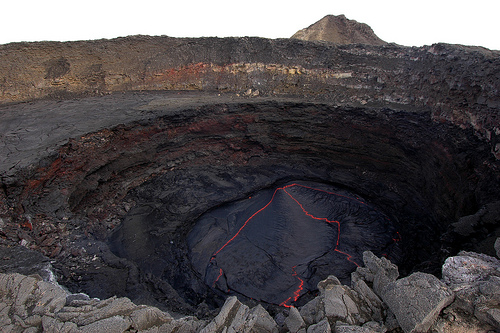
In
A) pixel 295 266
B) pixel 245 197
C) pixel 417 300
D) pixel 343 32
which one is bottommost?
pixel 295 266

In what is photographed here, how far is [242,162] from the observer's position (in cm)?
930

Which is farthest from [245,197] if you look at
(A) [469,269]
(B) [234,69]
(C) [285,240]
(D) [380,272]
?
(A) [469,269]

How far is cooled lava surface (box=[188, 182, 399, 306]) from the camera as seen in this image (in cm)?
581

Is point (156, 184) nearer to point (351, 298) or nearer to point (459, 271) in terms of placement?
point (351, 298)

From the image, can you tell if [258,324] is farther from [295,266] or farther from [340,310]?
[295,266]

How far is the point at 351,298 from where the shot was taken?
3.16 m

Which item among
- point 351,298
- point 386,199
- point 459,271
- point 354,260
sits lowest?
point 354,260

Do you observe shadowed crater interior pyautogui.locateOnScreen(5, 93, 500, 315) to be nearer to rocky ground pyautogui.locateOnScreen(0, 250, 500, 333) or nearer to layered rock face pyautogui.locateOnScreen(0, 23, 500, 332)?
layered rock face pyautogui.locateOnScreen(0, 23, 500, 332)

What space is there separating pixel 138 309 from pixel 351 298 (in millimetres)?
2489

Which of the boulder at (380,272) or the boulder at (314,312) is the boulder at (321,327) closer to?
the boulder at (314,312)

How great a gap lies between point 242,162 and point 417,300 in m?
7.00

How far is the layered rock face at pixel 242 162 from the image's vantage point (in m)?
4.91

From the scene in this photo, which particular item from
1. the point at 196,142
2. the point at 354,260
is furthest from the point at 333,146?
the point at 196,142

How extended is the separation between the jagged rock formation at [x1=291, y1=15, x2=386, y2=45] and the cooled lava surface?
436 inches
